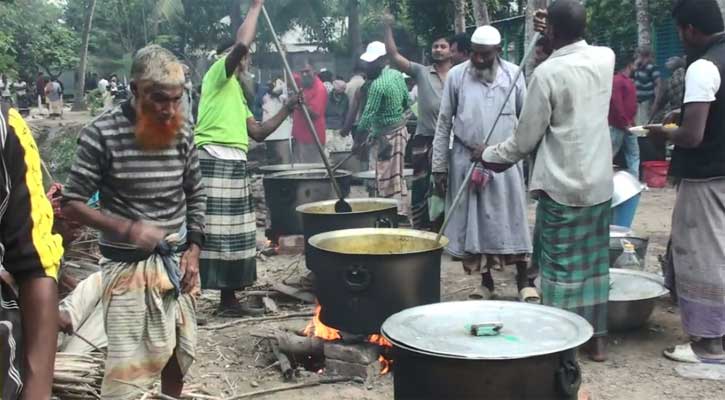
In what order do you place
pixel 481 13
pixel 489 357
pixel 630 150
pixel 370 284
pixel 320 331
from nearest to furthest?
pixel 489 357, pixel 370 284, pixel 320 331, pixel 630 150, pixel 481 13

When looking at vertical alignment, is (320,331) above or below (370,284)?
below

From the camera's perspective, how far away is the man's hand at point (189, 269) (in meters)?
3.27

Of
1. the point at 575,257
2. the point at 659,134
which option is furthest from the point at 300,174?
the point at 659,134

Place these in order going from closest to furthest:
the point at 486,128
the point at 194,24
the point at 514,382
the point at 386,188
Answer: the point at 514,382
the point at 486,128
the point at 386,188
the point at 194,24

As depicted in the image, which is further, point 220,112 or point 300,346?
point 220,112

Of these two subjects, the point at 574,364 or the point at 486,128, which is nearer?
the point at 574,364

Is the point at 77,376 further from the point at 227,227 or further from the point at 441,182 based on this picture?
the point at 441,182

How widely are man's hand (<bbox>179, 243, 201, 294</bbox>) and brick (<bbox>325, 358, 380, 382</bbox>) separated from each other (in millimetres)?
1419

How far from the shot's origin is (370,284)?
4.20 metres

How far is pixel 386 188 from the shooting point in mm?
8141

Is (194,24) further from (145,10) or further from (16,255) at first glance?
(16,255)

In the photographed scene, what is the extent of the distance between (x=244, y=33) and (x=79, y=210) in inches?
88.4

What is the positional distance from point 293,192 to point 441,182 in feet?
6.08

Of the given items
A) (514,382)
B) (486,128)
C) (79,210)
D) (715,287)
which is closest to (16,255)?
(79,210)
